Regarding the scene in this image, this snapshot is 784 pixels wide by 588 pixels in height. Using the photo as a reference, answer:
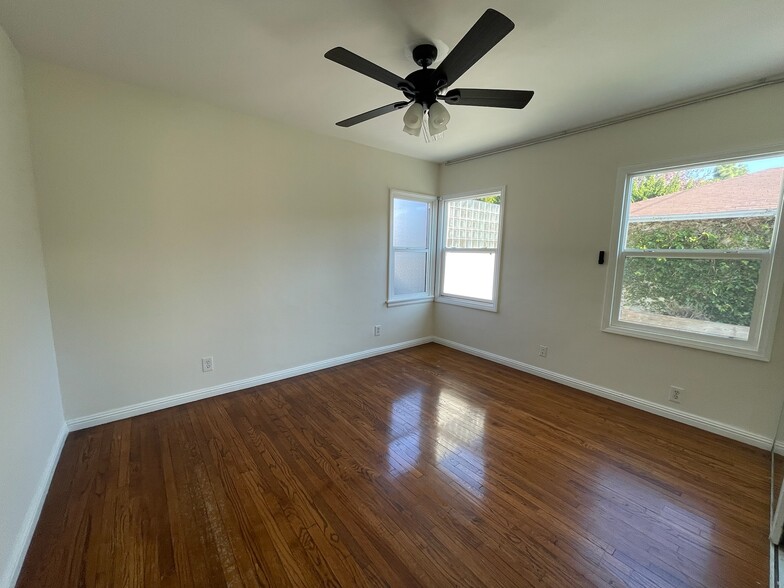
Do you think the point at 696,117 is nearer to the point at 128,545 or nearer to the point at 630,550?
the point at 630,550

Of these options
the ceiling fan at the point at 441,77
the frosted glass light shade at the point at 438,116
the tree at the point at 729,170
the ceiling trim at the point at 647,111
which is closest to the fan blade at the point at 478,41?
the ceiling fan at the point at 441,77

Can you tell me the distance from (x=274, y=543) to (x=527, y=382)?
2.71 metres

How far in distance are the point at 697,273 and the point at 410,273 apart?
9.37ft

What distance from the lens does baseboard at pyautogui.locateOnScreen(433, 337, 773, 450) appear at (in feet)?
7.54

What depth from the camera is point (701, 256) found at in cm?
242

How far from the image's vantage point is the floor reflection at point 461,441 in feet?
6.31

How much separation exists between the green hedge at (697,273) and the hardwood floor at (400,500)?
3.15 ft

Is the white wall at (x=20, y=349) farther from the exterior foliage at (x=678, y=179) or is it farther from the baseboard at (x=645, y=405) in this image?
the exterior foliage at (x=678, y=179)

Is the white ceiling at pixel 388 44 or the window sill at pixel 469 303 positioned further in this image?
the window sill at pixel 469 303

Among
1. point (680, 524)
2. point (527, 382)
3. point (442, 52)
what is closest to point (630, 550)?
point (680, 524)

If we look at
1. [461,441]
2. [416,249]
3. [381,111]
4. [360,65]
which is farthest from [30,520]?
[416,249]

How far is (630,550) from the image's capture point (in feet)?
4.77

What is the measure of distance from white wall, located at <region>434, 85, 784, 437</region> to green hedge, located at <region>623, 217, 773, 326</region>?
0.77ft

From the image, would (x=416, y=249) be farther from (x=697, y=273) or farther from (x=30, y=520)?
(x=30, y=520)
